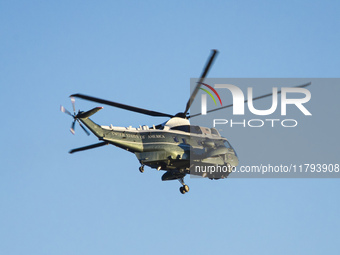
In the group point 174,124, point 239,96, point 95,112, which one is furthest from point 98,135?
point 239,96

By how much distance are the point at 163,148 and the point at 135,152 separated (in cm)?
214

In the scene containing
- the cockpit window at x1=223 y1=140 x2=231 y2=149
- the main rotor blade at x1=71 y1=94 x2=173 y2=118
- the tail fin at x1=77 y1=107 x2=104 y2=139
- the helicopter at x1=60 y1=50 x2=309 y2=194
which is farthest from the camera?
the cockpit window at x1=223 y1=140 x2=231 y2=149

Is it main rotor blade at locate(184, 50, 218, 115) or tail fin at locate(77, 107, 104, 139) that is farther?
main rotor blade at locate(184, 50, 218, 115)

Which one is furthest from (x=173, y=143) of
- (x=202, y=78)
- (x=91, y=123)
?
(x=91, y=123)

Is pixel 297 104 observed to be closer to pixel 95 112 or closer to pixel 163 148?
pixel 163 148

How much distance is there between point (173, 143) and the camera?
57844 millimetres

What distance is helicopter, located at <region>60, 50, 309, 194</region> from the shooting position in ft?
180

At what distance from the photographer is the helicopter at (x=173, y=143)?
5491 cm

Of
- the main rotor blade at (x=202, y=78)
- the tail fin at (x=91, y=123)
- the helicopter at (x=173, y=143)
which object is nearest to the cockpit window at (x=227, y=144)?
the helicopter at (x=173, y=143)

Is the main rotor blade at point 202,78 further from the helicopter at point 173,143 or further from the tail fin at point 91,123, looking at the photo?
the tail fin at point 91,123

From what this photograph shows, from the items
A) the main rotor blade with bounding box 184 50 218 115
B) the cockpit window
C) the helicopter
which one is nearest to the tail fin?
the helicopter

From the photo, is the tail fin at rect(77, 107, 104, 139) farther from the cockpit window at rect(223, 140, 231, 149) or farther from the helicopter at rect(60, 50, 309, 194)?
the cockpit window at rect(223, 140, 231, 149)

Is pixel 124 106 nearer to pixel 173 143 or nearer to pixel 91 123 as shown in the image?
pixel 91 123

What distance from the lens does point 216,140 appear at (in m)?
60.7
